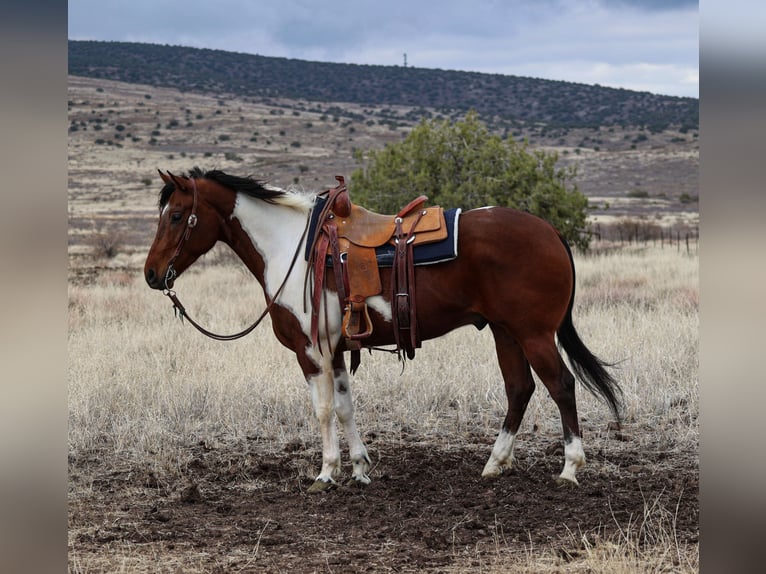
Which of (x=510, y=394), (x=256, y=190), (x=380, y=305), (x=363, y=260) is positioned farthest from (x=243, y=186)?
(x=510, y=394)

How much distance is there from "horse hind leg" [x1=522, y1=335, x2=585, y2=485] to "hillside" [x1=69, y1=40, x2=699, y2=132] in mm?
76734

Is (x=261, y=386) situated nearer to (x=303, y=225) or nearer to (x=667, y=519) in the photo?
(x=303, y=225)

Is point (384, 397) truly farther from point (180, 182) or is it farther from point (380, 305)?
point (180, 182)

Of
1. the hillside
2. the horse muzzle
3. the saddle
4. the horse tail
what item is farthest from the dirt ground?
the hillside

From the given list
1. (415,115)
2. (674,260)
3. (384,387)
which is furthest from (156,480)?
(415,115)

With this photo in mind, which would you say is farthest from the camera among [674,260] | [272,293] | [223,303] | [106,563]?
[674,260]

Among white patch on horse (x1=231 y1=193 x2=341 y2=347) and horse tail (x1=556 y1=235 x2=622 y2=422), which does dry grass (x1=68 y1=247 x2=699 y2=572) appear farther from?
white patch on horse (x1=231 y1=193 x2=341 y2=347)

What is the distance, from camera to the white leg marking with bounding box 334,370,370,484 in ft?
19.4

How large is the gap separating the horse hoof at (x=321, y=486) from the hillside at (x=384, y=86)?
77.0 m

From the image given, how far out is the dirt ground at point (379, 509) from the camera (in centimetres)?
454

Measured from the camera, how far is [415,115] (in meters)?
84.2

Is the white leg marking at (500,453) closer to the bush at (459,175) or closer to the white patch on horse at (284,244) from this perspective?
the white patch on horse at (284,244)

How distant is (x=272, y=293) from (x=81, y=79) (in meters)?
86.9

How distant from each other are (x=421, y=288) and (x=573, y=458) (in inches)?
62.2
